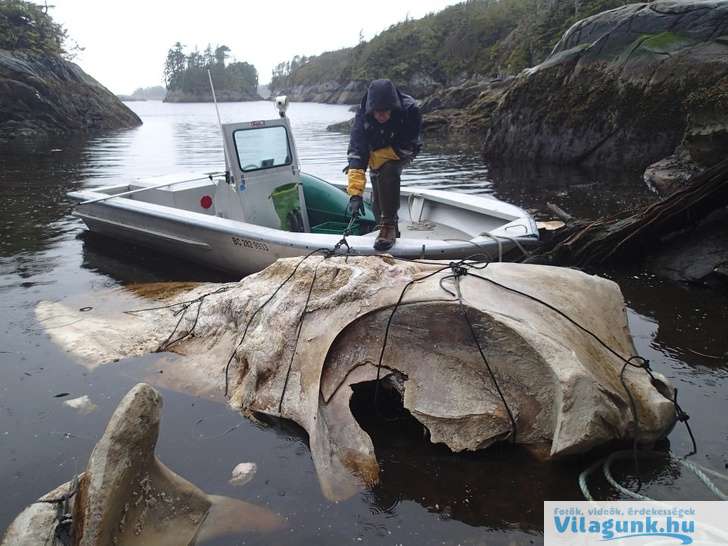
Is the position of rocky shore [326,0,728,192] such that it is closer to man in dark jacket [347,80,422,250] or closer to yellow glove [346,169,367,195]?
man in dark jacket [347,80,422,250]

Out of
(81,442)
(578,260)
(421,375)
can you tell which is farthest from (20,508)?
(578,260)

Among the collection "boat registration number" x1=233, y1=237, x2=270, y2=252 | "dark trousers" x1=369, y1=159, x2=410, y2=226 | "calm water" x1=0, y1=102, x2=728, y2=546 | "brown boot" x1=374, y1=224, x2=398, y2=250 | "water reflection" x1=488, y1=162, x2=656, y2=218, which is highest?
"dark trousers" x1=369, y1=159, x2=410, y2=226

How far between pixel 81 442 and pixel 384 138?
3.97m

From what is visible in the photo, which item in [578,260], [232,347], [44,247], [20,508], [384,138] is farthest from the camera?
[44,247]

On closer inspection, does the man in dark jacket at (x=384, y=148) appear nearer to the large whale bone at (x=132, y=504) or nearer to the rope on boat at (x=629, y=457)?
the rope on boat at (x=629, y=457)

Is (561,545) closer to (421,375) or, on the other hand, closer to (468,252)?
(421,375)

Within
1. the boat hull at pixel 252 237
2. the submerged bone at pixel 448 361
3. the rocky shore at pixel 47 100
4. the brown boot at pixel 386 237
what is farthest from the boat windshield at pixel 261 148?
the rocky shore at pixel 47 100

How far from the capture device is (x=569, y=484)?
3.48m

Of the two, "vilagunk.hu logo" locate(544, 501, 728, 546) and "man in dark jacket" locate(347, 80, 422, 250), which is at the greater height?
"man in dark jacket" locate(347, 80, 422, 250)

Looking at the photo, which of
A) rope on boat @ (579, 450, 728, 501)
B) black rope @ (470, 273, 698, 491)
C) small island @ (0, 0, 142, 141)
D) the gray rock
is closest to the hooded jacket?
black rope @ (470, 273, 698, 491)

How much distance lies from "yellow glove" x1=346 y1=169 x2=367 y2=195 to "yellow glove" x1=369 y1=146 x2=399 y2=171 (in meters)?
0.19

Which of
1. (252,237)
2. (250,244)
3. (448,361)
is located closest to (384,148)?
(252,237)

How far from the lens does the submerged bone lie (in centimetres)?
345

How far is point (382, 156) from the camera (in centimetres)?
599
